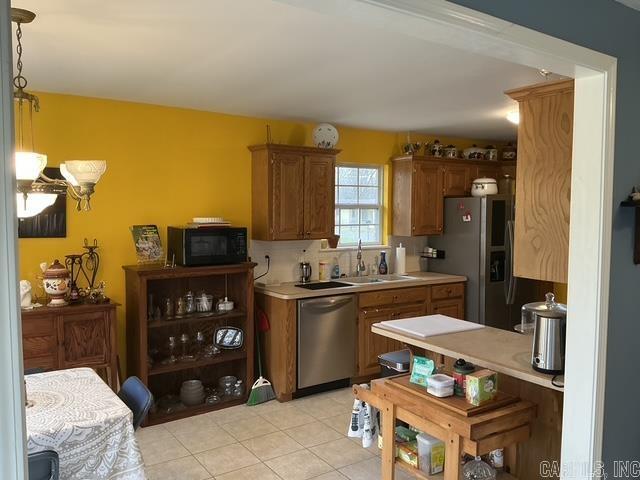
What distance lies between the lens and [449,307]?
533 cm

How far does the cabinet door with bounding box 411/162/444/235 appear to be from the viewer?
5.43 m

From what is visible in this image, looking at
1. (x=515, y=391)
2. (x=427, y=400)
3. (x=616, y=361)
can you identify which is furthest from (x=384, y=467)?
(x=616, y=361)

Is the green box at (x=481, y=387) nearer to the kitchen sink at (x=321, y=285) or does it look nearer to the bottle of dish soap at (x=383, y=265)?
the kitchen sink at (x=321, y=285)

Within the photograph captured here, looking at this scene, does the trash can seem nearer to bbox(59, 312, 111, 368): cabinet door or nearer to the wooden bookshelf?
the wooden bookshelf

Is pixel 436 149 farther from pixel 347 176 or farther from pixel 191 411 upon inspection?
pixel 191 411

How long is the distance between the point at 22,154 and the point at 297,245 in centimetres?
304

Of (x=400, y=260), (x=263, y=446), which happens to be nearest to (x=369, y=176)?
(x=400, y=260)

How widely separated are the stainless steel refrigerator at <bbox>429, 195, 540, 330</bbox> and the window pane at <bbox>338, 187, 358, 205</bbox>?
3.45 ft

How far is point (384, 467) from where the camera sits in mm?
2691

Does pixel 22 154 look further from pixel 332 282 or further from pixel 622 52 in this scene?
pixel 332 282

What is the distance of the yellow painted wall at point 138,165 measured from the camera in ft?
12.4

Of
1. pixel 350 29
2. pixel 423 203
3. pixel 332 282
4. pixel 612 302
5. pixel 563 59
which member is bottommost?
pixel 332 282

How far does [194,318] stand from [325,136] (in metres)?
2.01

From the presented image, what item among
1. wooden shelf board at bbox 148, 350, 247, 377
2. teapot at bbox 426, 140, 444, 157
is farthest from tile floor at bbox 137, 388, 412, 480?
teapot at bbox 426, 140, 444, 157
